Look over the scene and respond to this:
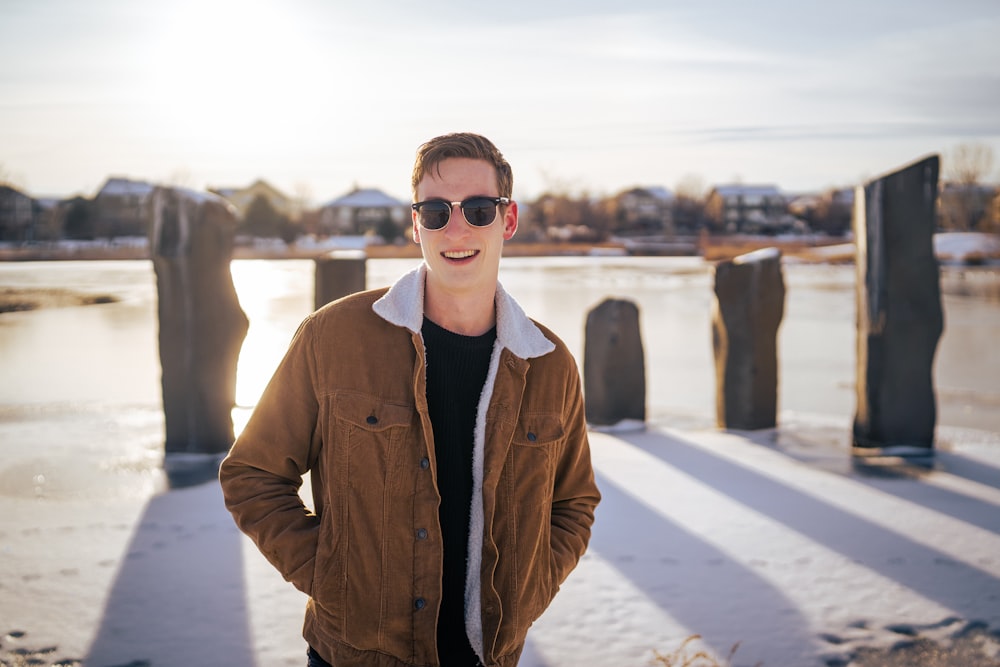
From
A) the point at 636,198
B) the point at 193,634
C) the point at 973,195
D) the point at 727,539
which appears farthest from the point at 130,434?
the point at 636,198

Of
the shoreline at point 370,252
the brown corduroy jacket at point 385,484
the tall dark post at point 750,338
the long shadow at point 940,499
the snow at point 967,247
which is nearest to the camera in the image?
the brown corduroy jacket at point 385,484

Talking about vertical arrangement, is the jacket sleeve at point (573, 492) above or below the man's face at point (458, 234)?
below

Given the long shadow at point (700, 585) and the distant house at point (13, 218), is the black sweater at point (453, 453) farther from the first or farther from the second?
the distant house at point (13, 218)

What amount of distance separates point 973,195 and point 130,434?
185 feet

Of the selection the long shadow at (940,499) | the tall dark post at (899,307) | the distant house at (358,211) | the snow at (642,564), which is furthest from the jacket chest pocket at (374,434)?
the distant house at (358,211)

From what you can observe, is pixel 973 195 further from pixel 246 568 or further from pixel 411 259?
pixel 246 568

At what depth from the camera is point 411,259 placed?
36.1m

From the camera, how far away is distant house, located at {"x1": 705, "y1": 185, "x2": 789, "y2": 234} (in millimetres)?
73375

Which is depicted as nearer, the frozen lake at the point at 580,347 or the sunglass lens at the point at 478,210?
the sunglass lens at the point at 478,210

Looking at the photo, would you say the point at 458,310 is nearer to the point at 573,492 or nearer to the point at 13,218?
the point at 573,492

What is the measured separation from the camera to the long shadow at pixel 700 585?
3.58 meters

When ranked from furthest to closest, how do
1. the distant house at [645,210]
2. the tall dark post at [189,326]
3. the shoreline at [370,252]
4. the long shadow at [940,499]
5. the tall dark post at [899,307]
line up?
the distant house at [645,210], the shoreline at [370,252], the tall dark post at [899,307], the tall dark post at [189,326], the long shadow at [940,499]

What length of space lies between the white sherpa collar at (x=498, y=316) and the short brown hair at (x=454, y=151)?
0.76 feet

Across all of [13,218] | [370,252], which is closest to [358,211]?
[13,218]
